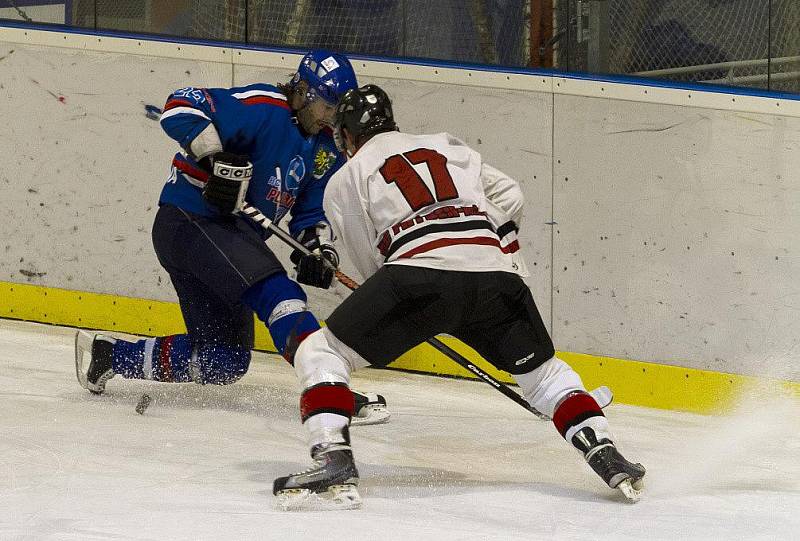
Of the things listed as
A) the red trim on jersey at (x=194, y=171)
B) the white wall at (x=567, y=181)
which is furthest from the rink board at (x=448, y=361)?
the red trim on jersey at (x=194, y=171)

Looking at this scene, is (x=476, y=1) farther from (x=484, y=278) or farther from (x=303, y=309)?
(x=484, y=278)

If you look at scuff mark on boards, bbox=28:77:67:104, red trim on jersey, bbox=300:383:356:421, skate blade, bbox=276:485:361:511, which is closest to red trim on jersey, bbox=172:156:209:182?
red trim on jersey, bbox=300:383:356:421

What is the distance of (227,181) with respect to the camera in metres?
3.75

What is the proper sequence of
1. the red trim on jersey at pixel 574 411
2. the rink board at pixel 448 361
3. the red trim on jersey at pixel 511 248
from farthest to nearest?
1. the rink board at pixel 448 361
2. the red trim on jersey at pixel 511 248
3. the red trim on jersey at pixel 574 411

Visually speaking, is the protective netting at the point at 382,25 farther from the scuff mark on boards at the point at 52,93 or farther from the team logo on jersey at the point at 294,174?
the team logo on jersey at the point at 294,174

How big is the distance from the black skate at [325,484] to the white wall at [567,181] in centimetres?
177

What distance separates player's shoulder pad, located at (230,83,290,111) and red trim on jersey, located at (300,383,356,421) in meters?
1.26

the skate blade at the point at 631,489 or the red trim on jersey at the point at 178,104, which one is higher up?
the red trim on jersey at the point at 178,104

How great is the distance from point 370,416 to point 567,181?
1.09 meters

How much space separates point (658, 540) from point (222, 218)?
69.2 inches

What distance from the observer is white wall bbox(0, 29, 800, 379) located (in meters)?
4.14

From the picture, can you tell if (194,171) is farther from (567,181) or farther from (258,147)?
(567,181)

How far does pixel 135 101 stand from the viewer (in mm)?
5363

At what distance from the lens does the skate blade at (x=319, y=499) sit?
2.82m
